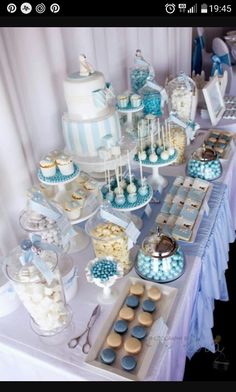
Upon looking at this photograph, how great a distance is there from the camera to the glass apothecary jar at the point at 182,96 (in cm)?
176

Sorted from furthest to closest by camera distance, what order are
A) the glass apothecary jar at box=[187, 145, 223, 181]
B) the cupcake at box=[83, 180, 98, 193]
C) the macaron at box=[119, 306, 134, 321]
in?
the glass apothecary jar at box=[187, 145, 223, 181], the cupcake at box=[83, 180, 98, 193], the macaron at box=[119, 306, 134, 321]

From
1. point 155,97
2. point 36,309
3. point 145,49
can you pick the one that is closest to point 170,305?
point 36,309

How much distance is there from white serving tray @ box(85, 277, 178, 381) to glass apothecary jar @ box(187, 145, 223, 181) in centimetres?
65

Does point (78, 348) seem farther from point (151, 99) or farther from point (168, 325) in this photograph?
point (151, 99)

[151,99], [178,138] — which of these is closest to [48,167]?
[178,138]

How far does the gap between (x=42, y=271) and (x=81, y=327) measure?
232 mm

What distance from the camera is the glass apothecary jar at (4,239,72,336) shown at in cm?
87

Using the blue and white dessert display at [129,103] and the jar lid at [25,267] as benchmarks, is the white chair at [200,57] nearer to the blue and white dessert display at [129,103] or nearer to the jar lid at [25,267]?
the blue and white dessert display at [129,103]

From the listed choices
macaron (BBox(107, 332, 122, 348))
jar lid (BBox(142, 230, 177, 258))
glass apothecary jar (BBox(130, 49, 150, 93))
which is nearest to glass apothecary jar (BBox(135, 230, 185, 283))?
jar lid (BBox(142, 230, 177, 258))

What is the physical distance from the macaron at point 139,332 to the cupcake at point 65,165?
504 mm

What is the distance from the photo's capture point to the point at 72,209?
110 centimetres

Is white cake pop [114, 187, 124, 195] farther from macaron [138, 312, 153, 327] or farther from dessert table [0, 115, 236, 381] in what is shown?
macaron [138, 312, 153, 327]

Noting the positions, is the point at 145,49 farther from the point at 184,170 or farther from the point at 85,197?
the point at 85,197
